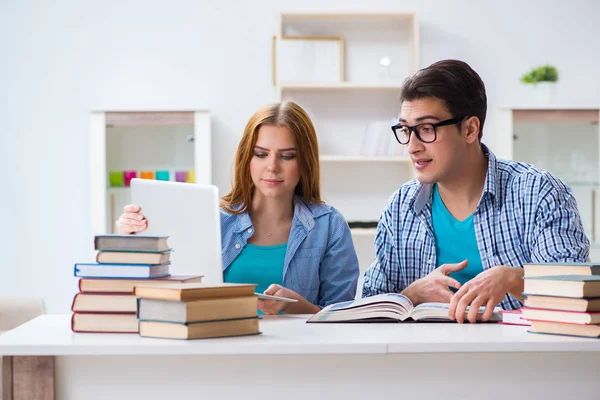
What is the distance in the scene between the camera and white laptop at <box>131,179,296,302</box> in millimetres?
1796

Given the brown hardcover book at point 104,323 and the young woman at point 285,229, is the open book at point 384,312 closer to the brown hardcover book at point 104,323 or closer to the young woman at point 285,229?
the brown hardcover book at point 104,323

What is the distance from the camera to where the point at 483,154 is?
2.33m

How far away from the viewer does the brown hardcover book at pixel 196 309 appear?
1398 millimetres

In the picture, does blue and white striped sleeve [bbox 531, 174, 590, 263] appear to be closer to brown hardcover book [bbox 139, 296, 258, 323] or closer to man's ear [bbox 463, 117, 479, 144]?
man's ear [bbox 463, 117, 479, 144]

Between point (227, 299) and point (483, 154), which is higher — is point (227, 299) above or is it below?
below

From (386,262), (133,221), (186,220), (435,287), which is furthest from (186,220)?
(386,262)

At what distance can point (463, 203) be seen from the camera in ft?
7.43

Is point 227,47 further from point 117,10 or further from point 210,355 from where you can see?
point 210,355

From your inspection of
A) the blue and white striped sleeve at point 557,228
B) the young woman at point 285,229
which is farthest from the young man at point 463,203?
the young woman at point 285,229

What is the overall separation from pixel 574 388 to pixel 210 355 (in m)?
0.69

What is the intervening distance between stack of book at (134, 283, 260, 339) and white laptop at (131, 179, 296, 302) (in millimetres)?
324

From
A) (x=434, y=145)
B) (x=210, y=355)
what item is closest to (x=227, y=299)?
(x=210, y=355)

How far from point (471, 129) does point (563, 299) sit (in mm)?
886

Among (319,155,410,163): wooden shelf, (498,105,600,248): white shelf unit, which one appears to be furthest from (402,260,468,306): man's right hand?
(498,105,600,248): white shelf unit
